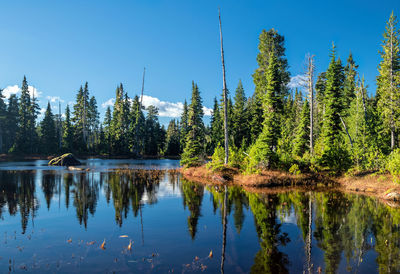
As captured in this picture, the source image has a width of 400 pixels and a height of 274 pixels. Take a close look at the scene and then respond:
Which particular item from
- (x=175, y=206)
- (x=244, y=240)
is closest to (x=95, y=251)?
(x=244, y=240)

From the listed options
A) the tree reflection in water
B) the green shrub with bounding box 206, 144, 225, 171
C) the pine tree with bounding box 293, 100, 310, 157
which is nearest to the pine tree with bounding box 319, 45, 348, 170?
the pine tree with bounding box 293, 100, 310, 157

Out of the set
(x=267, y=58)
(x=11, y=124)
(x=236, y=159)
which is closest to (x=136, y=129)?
(x=11, y=124)

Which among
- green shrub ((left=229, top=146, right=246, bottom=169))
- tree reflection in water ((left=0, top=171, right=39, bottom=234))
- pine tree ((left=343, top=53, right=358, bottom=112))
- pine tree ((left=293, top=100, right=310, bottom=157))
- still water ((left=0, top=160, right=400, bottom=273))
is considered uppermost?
pine tree ((left=343, top=53, right=358, bottom=112))

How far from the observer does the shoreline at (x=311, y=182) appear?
837 inches

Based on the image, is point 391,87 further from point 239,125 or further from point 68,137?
point 68,137

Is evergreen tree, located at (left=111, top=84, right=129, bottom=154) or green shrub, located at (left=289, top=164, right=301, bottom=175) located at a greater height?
evergreen tree, located at (left=111, top=84, right=129, bottom=154)

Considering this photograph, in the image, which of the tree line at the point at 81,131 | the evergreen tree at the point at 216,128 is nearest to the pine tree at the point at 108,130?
the tree line at the point at 81,131

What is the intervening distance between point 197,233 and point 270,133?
60.8 feet

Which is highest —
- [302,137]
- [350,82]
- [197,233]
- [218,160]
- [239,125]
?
[350,82]

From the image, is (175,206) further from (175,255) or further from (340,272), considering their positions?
(340,272)

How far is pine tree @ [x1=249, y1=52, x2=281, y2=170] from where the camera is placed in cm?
2647

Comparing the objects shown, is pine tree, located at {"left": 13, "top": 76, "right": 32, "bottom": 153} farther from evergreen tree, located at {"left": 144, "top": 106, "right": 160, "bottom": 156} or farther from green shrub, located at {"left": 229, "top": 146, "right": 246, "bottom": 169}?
green shrub, located at {"left": 229, "top": 146, "right": 246, "bottom": 169}

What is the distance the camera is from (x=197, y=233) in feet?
36.5

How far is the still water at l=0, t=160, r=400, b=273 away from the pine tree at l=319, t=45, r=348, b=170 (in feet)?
29.2
